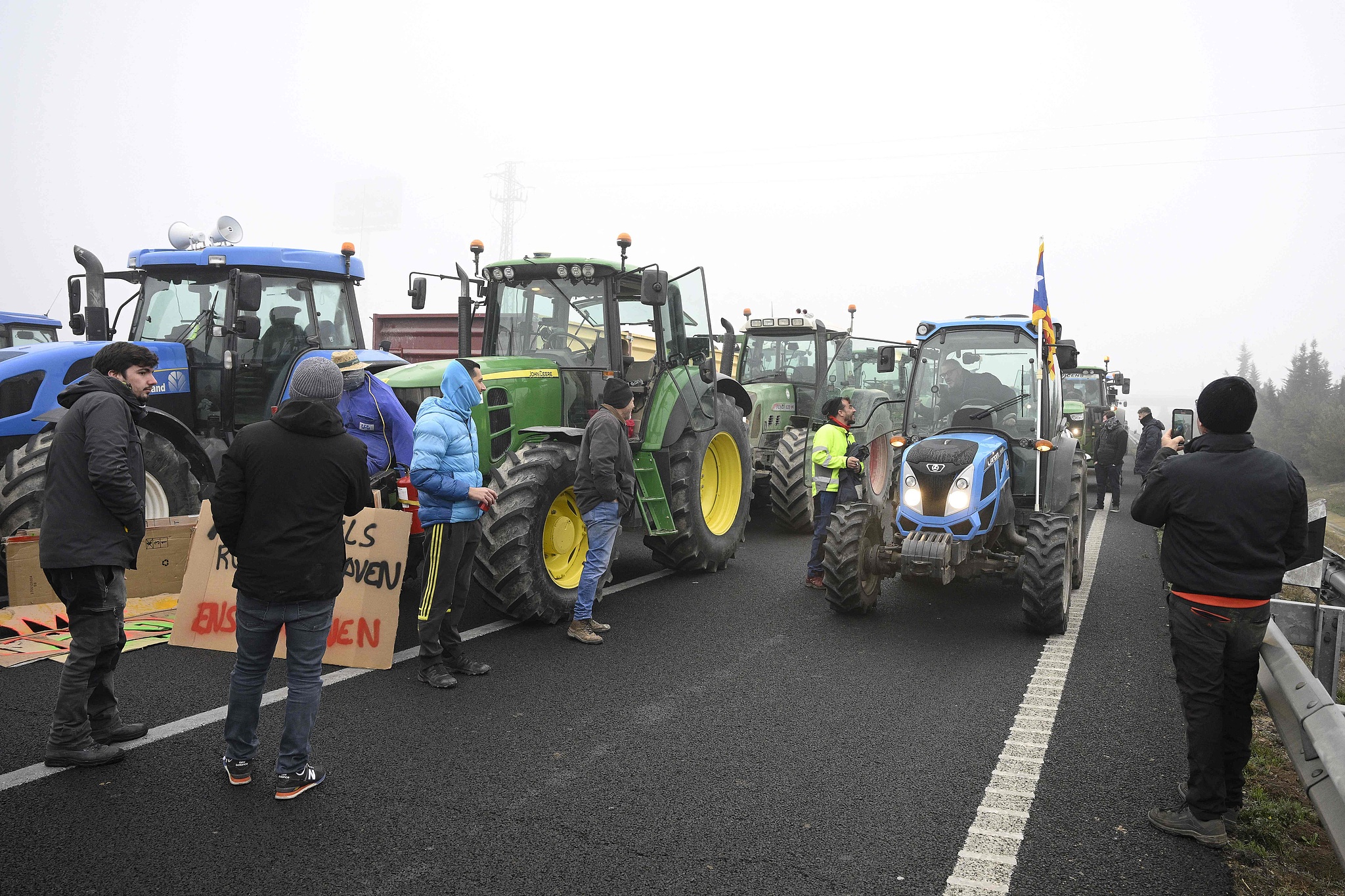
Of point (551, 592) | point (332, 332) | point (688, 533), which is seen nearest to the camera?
point (551, 592)

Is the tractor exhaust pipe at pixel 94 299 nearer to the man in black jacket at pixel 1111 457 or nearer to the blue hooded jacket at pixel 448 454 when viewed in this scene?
the blue hooded jacket at pixel 448 454

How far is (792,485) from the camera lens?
35.1 feet

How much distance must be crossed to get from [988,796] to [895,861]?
772mm

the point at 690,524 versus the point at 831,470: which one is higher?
the point at 831,470

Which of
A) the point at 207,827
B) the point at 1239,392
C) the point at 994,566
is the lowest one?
the point at 207,827

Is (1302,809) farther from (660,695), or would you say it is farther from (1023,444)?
(1023,444)

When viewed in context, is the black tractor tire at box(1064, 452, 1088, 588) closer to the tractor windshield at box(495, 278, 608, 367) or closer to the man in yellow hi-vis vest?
the man in yellow hi-vis vest

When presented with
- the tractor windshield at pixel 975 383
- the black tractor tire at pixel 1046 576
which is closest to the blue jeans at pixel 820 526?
the tractor windshield at pixel 975 383

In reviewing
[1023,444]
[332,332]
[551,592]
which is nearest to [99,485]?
[551,592]

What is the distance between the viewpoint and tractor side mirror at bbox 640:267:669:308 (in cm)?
704

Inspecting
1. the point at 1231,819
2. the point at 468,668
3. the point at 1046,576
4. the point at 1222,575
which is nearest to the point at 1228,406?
the point at 1222,575

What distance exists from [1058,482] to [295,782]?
610 centimetres

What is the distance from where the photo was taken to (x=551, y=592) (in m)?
6.31

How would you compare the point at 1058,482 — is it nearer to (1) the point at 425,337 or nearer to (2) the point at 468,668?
(2) the point at 468,668
